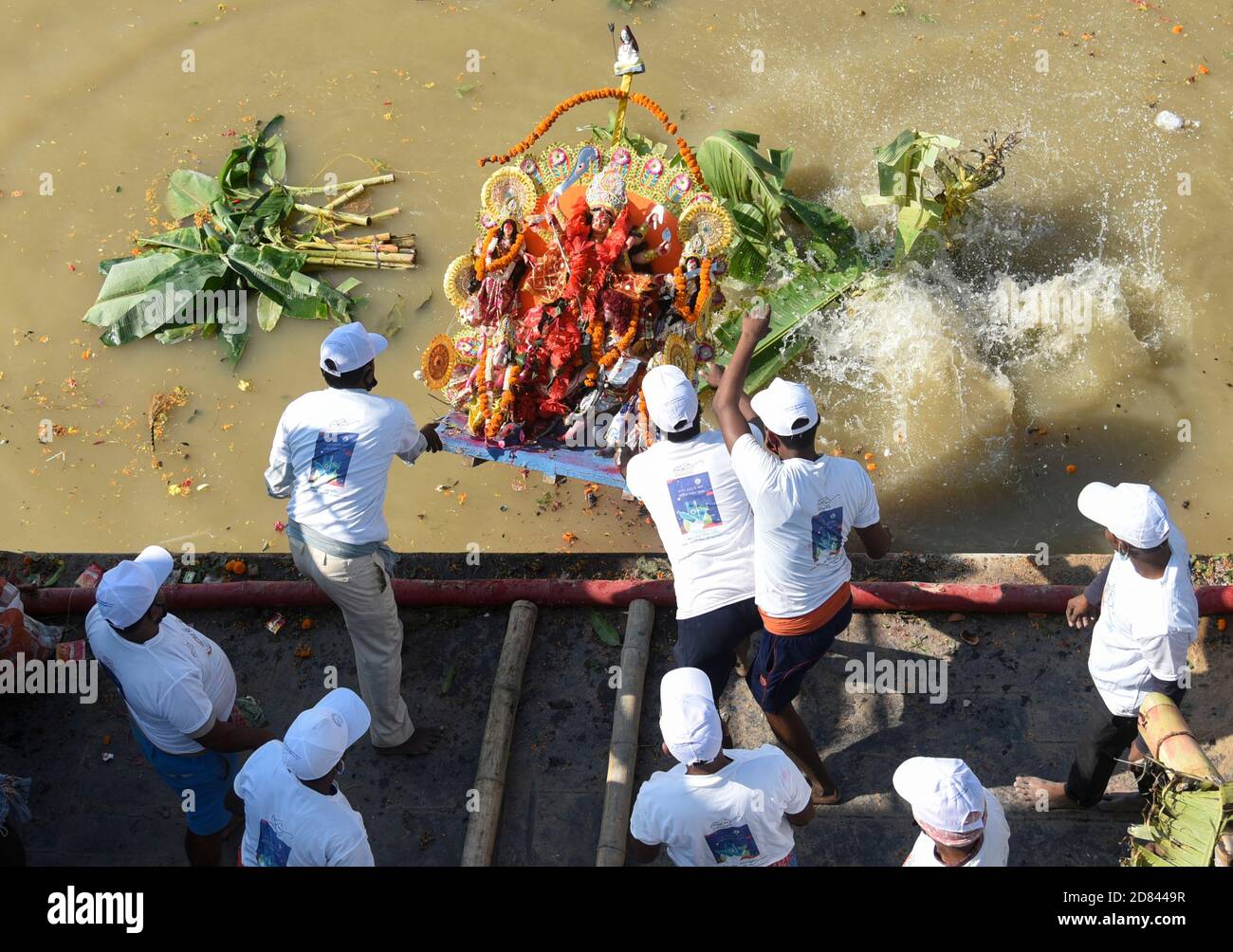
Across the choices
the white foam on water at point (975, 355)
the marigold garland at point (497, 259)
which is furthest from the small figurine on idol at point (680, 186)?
the white foam on water at point (975, 355)

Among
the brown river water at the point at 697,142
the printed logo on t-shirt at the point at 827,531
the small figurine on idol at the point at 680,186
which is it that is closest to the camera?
the printed logo on t-shirt at the point at 827,531

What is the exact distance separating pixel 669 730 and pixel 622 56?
4477 mm

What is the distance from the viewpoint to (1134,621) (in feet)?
15.7

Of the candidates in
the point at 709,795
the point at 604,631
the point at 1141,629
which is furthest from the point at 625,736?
the point at 1141,629

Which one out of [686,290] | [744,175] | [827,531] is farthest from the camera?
[744,175]

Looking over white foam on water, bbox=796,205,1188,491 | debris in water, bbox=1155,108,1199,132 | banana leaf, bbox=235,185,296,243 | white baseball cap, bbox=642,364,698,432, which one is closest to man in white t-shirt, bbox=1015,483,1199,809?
white baseball cap, bbox=642,364,698,432

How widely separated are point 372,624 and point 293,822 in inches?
62.1

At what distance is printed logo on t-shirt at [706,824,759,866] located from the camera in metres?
4.20

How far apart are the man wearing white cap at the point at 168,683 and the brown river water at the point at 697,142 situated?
117 inches

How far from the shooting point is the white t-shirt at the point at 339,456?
216 inches

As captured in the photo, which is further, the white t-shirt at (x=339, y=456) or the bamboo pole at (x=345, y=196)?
the bamboo pole at (x=345, y=196)

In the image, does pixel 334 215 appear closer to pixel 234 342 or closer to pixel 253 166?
pixel 253 166

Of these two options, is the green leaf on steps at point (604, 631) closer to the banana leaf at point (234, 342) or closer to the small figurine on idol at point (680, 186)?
the small figurine on idol at point (680, 186)

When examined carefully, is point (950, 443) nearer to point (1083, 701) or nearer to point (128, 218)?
point (1083, 701)
